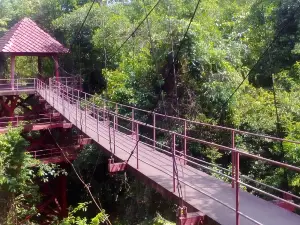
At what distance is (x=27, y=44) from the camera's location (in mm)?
16641

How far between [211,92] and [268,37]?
5.49 m

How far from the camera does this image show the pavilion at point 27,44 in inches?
629

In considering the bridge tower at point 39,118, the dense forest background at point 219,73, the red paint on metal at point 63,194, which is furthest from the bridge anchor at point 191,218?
the red paint on metal at point 63,194

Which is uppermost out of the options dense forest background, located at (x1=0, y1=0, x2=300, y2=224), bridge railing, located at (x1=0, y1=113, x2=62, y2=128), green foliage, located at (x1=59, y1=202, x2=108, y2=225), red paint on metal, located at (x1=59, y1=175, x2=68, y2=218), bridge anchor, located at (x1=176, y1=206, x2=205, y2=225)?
dense forest background, located at (x1=0, y1=0, x2=300, y2=224)

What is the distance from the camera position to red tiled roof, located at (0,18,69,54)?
632 inches

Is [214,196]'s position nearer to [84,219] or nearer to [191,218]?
[191,218]

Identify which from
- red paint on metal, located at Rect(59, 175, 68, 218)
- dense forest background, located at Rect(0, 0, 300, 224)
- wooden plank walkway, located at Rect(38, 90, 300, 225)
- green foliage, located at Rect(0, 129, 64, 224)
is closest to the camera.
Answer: wooden plank walkway, located at Rect(38, 90, 300, 225)

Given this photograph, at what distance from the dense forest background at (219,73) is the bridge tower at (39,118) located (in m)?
2.23

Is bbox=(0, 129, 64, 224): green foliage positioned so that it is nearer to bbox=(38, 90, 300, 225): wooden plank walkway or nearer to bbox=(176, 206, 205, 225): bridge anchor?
bbox=(38, 90, 300, 225): wooden plank walkway

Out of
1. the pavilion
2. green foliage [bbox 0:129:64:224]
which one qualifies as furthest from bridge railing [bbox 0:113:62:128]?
green foliage [bbox 0:129:64:224]

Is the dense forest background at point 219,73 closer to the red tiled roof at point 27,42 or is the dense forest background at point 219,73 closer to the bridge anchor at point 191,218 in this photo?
the red tiled roof at point 27,42

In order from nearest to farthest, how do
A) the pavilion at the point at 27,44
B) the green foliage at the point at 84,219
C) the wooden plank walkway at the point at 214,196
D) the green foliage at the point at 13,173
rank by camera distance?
the wooden plank walkway at the point at 214,196 → the green foliage at the point at 84,219 → the green foliage at the point at 13,173 → the pavilion at the point at 27,44

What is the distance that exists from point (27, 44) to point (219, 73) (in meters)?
9.06

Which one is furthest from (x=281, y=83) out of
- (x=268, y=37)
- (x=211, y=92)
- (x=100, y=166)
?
(x=100, y=166)
